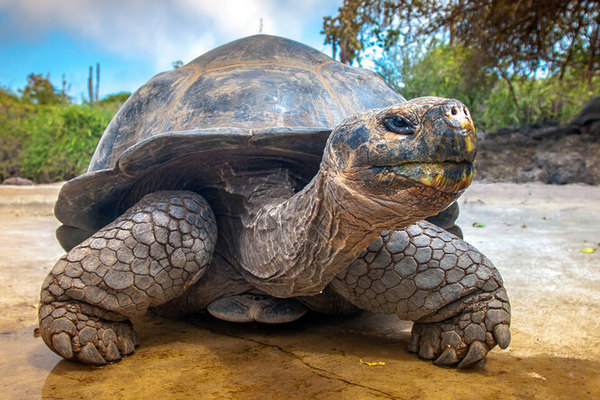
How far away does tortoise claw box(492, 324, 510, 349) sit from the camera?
1.88m

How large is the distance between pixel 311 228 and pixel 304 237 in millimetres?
51

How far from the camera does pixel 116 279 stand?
1.92m

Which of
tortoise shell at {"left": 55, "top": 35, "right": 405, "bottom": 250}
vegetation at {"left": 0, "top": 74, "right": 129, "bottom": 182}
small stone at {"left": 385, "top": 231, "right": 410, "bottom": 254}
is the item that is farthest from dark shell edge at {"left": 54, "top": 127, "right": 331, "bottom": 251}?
vegetation at {"left": 0, "top": 74, "right": 129, "bottom": 182}

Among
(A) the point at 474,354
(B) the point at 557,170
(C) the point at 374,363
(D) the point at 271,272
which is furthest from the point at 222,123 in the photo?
(B) the point at 557,170

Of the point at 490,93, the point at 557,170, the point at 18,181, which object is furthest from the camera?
the point at 490,93

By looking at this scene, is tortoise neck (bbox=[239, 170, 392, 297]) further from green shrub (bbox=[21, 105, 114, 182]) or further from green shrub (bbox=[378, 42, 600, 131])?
green shrub (bbox=[378, 42, 600, 131])

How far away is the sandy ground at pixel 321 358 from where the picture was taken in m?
1.65

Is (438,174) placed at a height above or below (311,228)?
above

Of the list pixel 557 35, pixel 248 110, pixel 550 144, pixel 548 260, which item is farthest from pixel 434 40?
pixel 248 110

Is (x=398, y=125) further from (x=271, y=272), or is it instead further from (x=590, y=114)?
(x=590, y=114)

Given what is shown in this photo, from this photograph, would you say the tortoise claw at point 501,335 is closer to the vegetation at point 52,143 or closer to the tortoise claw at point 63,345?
the tortoise claw at point 63,345

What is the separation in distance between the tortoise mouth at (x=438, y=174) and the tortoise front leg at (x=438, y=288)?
2.51 feet

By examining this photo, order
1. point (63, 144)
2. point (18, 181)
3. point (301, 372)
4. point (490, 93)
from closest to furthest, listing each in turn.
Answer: point (301, 372) < point (18, 181) < point (63, 144) < point (490, 93)

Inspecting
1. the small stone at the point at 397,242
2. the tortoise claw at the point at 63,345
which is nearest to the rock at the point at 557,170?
the small stone at the point at 397,242
